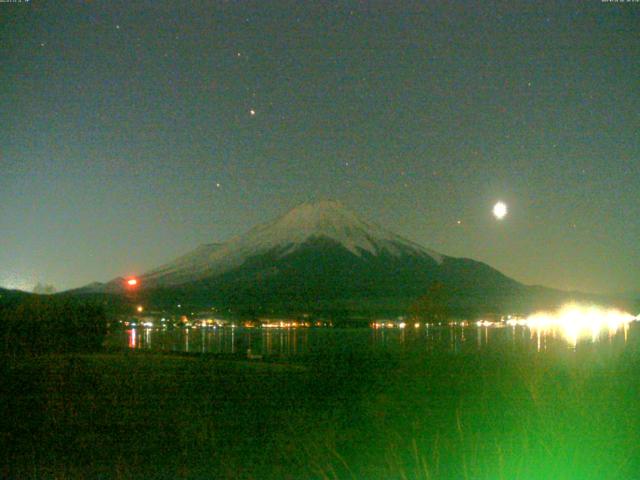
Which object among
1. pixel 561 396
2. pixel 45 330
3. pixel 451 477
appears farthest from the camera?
pixel 45 330

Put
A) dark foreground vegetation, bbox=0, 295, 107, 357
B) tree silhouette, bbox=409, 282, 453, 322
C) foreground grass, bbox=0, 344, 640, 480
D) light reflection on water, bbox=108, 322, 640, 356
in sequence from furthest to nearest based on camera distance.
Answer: tree silhouette, bbox=409, 282, 453, 322 < light reflection on water, bbox=108, 322, 640, 356 < dark foreground vegetation, bbox=0, 295, 107, 357 < foreground grass, bbox=0, 344, 640, 480

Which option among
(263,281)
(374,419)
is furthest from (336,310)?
(374,419)

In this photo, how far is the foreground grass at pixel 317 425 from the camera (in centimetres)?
950

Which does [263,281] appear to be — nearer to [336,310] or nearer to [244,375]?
[336,310]

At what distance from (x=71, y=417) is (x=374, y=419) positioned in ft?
15.5

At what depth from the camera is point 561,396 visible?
17.0 m

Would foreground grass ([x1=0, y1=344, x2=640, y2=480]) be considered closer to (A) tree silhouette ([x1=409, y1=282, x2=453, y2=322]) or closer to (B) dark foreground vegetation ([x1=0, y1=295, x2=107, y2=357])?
(B) dark foreground vegetation ([x1=0, y1=295, x2=107, y2=357])

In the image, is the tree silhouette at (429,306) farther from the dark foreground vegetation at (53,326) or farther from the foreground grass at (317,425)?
the foreground grass at (317,425)

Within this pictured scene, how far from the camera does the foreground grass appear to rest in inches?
374

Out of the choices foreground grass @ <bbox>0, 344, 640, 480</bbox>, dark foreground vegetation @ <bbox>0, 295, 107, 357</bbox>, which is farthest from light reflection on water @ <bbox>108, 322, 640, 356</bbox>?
foreground grass @ <bbox>0, 344, 640, 480</bbox>

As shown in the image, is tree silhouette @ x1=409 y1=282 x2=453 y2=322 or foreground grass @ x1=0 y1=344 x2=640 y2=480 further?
tree silhouette @ x1=409 y1=282 x2=453 y2=322

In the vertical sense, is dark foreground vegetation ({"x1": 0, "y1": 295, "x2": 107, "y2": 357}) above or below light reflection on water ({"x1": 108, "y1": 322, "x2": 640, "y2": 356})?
above

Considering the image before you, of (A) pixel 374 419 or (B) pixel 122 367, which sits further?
(B) pixel 122 367

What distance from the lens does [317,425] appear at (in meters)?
12.8
